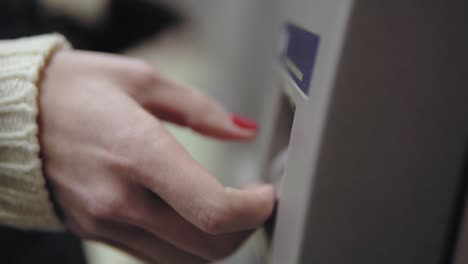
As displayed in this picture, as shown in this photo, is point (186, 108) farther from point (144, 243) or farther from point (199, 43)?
point (199, 43)

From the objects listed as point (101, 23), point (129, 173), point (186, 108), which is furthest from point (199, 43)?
point (129, 173)

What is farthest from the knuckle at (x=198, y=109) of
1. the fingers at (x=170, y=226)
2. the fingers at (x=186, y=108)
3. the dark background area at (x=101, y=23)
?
the dark background area at (x=101, y=23)

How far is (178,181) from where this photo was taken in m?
0.28

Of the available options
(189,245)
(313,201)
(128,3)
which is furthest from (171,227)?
(128,3)

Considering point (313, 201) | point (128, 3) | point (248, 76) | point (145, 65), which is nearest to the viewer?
point (313, 201)

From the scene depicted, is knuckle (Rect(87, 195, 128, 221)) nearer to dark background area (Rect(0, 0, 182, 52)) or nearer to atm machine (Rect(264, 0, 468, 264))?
atm machine (Rect(264, 0, 468, 264))

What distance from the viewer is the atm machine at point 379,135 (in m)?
0.24

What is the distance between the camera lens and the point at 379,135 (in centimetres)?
25

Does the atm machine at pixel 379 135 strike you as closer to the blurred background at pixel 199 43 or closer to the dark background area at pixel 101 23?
the blurred background at pixel 199 43

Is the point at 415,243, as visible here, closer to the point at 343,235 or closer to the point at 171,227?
the point at 343,235

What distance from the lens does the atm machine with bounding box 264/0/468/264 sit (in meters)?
0.24

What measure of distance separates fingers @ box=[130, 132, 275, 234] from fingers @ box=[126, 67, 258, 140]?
0.32 feet

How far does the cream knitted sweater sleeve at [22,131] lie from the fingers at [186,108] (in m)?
Result: 0.10

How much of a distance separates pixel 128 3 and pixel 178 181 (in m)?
1.26
